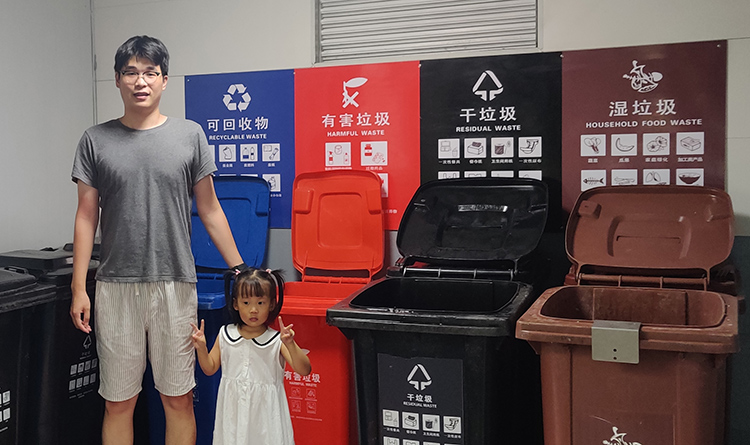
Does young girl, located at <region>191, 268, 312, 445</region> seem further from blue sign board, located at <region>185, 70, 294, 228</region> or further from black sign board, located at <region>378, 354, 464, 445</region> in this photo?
blue sign board, located at <region>185, 70, 294, 228</region>

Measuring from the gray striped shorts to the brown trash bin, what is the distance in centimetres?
125

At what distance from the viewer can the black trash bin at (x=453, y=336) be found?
2.22 m

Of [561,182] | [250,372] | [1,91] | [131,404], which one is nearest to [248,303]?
[250,372]

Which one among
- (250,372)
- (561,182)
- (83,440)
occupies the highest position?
(561,182)

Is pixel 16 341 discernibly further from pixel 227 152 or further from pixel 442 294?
pixel 442 294

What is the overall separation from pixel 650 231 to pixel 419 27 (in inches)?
58.0

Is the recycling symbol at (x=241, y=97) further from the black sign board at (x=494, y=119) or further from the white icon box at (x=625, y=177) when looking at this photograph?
the white icon box at (x=625, y=177)

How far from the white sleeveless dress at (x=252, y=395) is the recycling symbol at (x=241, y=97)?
1.63m

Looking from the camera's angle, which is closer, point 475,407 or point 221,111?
point 475,407

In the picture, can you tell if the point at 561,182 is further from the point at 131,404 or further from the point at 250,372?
the point at 131,404

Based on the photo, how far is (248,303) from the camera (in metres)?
2.22

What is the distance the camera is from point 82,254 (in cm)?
246

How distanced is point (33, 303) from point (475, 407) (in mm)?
1639

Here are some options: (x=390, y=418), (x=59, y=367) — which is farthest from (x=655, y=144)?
(x=59, y=367)
